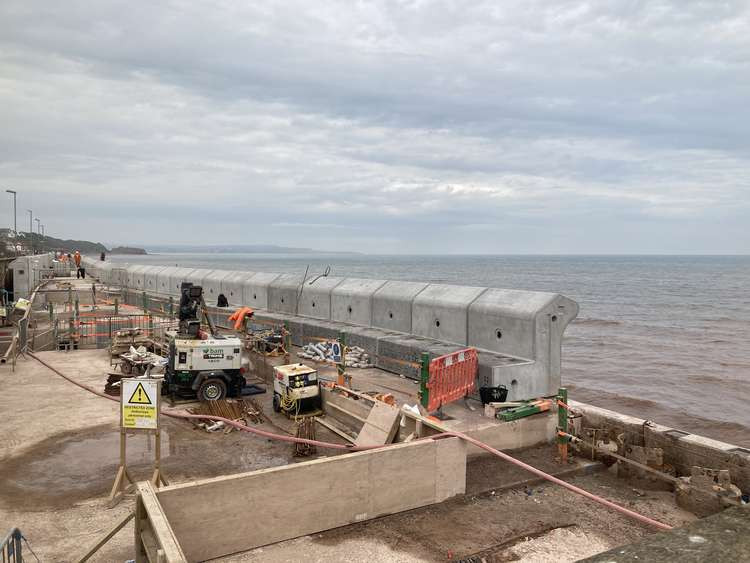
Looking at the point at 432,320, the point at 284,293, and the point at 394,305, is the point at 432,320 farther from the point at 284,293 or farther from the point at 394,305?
the point at 284,293

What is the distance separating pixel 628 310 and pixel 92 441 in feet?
189

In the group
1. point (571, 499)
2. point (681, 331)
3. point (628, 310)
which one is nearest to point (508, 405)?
point (571, 499)

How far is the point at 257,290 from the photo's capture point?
83.5 feet

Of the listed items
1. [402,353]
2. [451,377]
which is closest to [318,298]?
Answer: [402,353]

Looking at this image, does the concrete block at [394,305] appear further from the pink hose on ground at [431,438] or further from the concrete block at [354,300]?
the pink hose on ground at [431,438]

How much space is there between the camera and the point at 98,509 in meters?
8.39

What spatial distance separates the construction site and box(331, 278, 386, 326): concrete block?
0.10 m

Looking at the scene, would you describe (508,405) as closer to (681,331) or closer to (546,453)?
(546,453)

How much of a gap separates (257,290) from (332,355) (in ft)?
31.7

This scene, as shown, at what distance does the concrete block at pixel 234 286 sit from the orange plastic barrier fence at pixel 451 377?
16.4 metres

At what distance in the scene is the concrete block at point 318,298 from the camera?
20.7 meters

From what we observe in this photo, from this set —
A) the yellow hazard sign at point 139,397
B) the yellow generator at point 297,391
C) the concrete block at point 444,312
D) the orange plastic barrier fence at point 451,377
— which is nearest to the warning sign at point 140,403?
the yellow hazard sign at point 139,397

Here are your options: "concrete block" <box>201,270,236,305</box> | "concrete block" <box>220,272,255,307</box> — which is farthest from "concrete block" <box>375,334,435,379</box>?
"concrete block" <box>201,270,236,305</box>

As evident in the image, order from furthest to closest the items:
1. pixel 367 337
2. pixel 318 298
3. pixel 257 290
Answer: pixel 257 290 → pixel 318 298 → pixel 367 337
